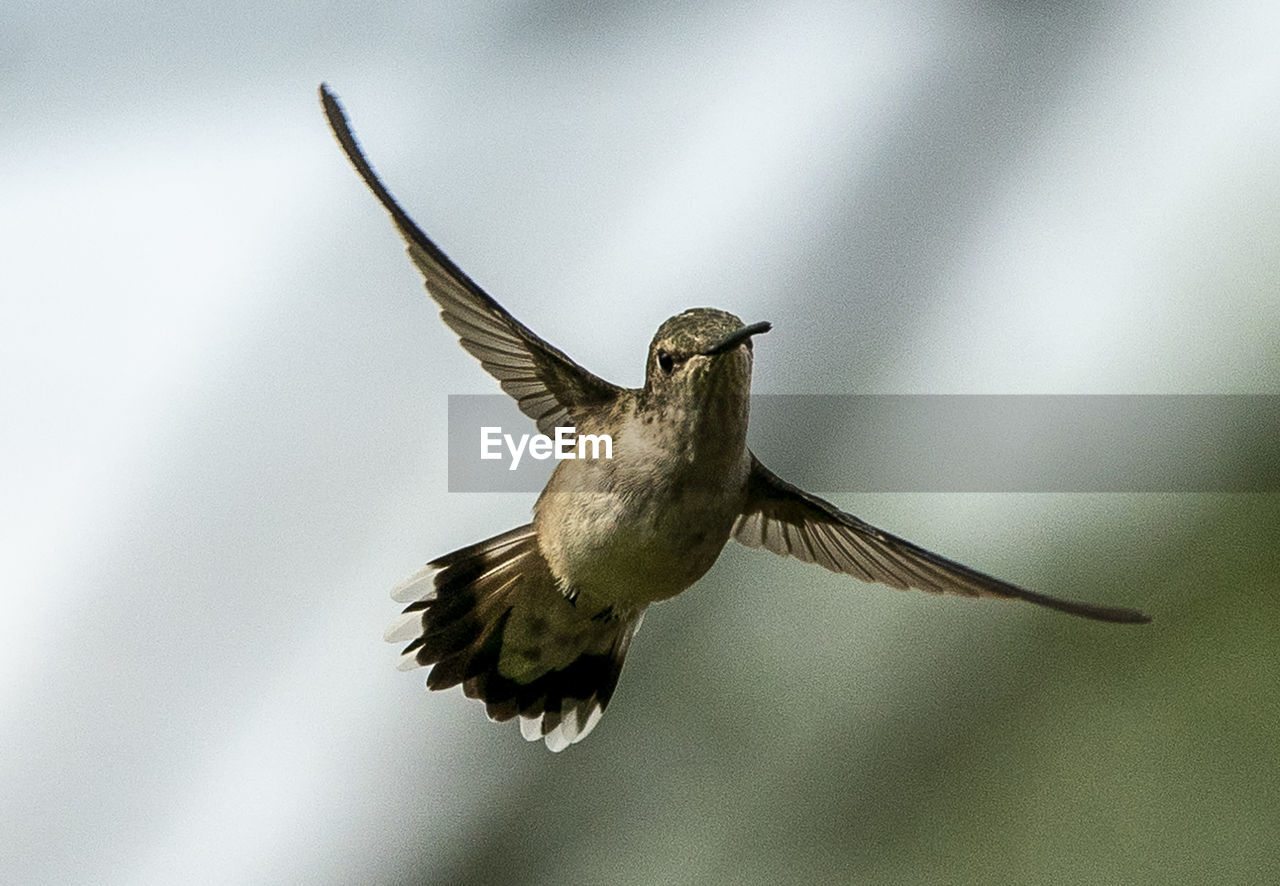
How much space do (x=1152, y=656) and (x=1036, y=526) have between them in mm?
380

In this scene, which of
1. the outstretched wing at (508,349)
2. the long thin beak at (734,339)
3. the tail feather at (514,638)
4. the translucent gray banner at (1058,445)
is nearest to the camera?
the long thin beak at (734,339)

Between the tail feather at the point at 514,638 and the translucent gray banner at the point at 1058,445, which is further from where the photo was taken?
the translucent gray banner at the point at 1058,445

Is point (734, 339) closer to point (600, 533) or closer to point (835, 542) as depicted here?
point (600, 533)

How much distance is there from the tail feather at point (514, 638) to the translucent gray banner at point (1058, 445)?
708mm

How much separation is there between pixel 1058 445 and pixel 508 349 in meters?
1.77

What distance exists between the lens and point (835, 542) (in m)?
1.70

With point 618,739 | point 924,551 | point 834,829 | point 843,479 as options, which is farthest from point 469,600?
point 834,829

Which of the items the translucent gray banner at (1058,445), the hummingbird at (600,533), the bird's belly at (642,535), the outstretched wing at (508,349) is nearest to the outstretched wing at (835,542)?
the hummingbird at (600,533)

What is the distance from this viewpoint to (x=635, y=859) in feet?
10.3

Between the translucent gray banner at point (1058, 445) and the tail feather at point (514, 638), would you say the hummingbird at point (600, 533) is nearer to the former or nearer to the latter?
the tail feather at point (514, 638)

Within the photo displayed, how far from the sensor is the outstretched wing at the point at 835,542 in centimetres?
133

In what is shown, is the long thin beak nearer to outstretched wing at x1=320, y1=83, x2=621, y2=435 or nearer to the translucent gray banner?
outstretched wing at x1=320, y1=83, x2=621, y2=435

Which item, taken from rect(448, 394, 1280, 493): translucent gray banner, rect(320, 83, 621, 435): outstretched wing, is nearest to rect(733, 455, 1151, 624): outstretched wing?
rect(320, 83, 621, 435): outstretched wing

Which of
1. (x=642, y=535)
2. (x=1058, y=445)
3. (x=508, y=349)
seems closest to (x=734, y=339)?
(x=642, y=535)
